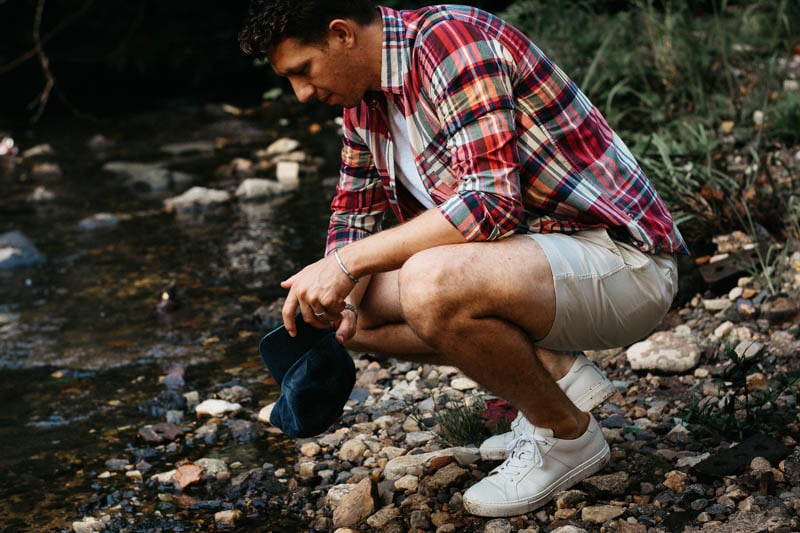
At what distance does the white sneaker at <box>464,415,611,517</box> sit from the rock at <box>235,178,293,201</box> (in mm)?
4001

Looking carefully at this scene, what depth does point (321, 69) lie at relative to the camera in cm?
223

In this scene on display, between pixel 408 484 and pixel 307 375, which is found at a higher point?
pixel 307 375

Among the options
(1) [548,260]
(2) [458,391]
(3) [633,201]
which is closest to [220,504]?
(2) [458,391]

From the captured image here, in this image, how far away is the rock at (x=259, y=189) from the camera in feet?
20.2

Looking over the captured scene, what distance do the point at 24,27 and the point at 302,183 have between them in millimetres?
5293

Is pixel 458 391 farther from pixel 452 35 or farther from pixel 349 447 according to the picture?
pixel 452 35

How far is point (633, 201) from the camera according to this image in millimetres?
2297

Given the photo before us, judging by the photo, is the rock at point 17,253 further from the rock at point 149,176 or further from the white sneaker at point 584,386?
the white sneaker at point 584,386

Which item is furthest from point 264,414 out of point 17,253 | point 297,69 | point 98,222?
point 98,222

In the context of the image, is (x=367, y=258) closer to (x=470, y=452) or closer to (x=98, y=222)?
(x=470, y=452)

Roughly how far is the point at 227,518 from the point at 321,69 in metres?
1.15

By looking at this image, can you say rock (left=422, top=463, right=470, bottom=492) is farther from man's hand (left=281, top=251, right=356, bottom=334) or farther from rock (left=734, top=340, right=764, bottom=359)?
rock (left=734, top=340, right=764, bottom=359)

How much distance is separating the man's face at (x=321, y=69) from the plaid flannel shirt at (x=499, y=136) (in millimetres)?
81

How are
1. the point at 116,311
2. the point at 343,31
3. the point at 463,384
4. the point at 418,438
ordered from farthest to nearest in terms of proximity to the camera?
the point at 116,311, the point at 463,384, the point at 418,438, the point at 343,31
